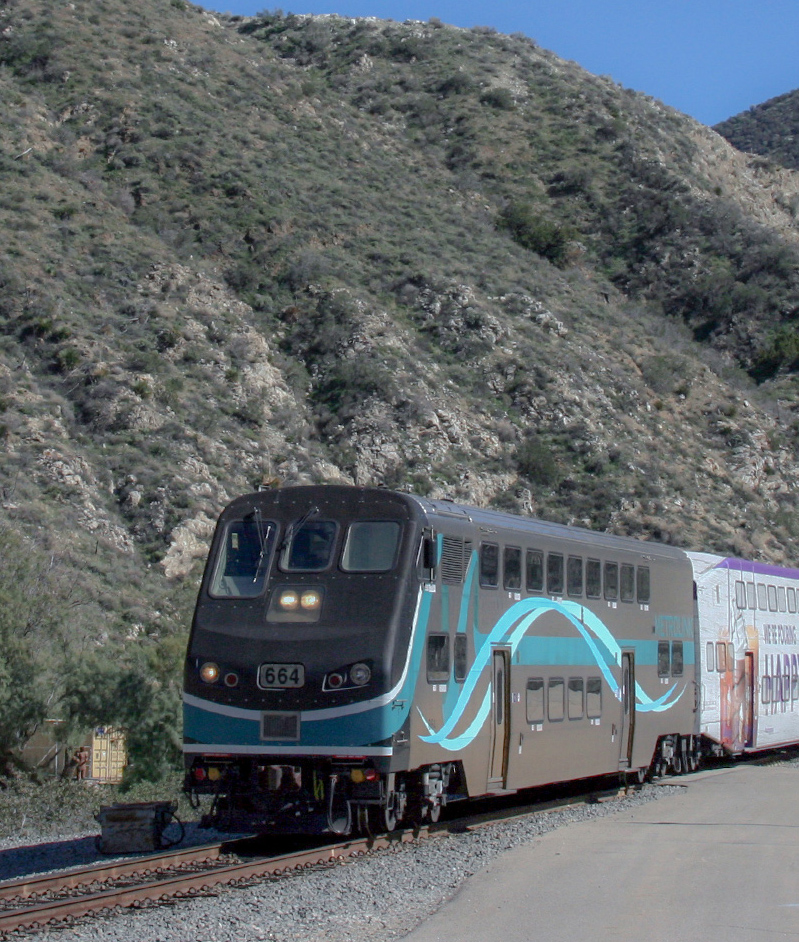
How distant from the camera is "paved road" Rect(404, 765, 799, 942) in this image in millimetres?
9297

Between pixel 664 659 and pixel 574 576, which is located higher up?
pixel 574 576

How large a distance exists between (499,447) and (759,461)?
1240 cm

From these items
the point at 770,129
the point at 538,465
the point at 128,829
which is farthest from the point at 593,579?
the point at 770,129

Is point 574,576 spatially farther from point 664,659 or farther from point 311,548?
point 311,548

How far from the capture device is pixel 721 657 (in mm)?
24125

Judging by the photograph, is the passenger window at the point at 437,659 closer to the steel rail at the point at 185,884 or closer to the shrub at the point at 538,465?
the steel rail at the point at 185,884

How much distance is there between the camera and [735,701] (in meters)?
24.8

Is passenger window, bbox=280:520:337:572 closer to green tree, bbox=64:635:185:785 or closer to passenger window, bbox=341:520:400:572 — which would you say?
passenger window, bbox=341:520:400:572

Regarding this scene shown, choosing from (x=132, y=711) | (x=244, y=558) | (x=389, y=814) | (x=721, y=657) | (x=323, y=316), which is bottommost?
(x=389, y=814)

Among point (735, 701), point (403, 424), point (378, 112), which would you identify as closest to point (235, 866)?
point (735, 701)

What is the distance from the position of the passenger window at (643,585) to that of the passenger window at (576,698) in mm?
2862

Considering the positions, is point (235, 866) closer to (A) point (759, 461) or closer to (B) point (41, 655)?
(B) point (41, 655)

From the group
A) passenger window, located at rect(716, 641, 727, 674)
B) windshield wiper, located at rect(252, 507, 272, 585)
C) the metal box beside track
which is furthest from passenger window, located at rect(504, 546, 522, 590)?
passenger window, located at rect(716, 641, 727, 674)

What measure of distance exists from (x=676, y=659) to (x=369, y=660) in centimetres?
1073
